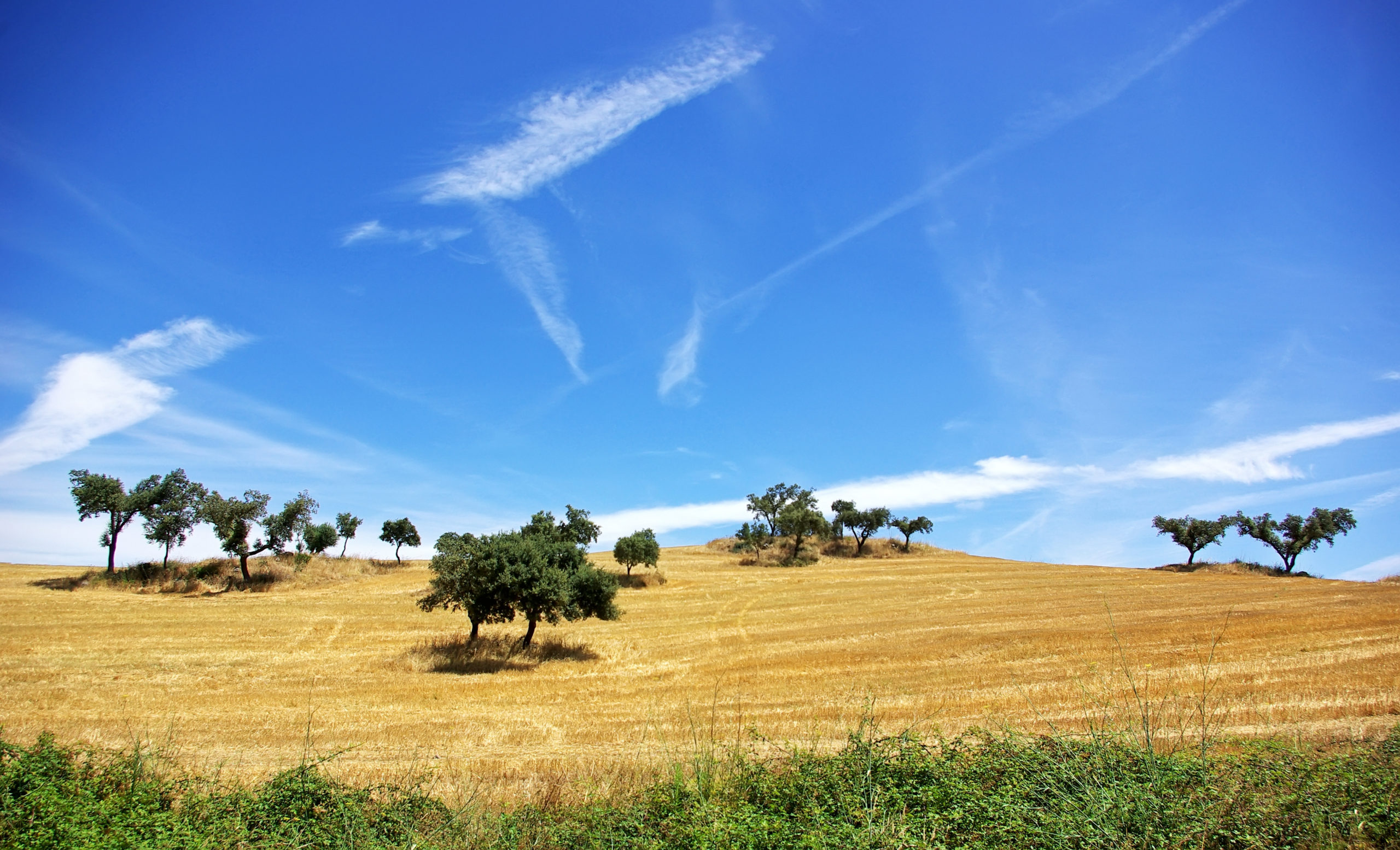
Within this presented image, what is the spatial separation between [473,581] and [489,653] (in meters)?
3.71

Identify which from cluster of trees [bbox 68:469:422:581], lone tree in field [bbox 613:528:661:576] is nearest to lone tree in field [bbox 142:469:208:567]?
cluster of trees [bbox 68:469:422:581]

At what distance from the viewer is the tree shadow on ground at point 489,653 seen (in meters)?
30.9

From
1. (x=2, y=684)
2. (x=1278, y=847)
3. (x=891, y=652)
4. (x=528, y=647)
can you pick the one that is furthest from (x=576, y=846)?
(x=2, y=684)

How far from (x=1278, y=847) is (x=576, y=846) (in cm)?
814

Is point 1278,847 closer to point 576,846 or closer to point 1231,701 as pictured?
point 576,846

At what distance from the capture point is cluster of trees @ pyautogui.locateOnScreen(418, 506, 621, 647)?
110 feet

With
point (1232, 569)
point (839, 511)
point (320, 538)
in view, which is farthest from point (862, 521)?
point (320, 538)

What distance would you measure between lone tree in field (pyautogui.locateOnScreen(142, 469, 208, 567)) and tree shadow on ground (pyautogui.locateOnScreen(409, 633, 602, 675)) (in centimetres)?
4150

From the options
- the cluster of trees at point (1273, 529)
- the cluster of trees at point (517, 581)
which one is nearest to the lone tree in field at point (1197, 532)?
the cluster of trees at point (1273, 529)

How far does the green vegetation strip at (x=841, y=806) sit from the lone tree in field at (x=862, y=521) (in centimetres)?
7791

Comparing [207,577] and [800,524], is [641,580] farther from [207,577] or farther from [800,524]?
[207,577]

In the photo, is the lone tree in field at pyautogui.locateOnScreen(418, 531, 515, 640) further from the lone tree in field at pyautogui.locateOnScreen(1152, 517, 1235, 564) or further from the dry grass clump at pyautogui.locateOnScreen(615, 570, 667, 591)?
the lone tree in field at pyautogui.locateOnScreen(1152, 517, 1235, 564)

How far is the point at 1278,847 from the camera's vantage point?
724 cm

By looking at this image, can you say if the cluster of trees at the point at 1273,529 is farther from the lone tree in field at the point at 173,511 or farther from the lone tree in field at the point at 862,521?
the lone tree in field at the point at 173,511
